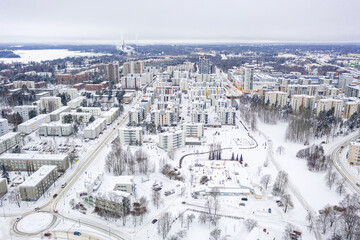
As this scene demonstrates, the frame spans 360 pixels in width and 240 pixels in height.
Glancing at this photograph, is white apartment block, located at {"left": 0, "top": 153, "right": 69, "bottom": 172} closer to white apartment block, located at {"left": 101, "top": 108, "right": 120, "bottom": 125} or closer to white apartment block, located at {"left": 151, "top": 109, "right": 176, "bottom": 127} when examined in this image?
white apartment block, located at {"left": 101, "top": 108, "right": 120, "bottom": 125}

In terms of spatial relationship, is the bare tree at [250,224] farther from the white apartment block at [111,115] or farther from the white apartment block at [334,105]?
the white apartment block at [334,105]

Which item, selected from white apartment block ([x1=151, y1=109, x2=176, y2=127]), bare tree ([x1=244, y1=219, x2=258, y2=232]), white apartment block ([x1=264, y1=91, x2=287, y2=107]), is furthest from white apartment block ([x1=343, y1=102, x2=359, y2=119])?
bare tree ([x1=244, y1=219, x2=258, y2=232])

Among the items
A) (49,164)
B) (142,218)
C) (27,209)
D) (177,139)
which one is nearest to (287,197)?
(142,218)

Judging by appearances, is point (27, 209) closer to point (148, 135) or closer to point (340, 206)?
point (148, 135)

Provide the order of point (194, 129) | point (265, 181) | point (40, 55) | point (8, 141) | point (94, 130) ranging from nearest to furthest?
1. point (265, 181)
2. point (8, 141)
3. point (94, 130)
4. point (194, 129)
5. point (40, 55)

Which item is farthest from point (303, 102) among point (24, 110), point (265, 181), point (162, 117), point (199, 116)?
point (24, 110)

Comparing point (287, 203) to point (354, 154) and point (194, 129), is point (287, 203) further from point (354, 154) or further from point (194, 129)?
point (194, 129)

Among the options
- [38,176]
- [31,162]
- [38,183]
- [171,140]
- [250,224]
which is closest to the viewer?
[250,224]
